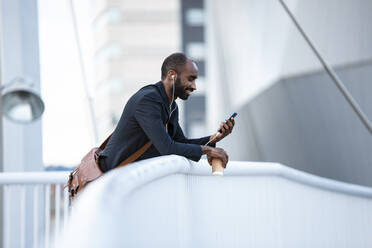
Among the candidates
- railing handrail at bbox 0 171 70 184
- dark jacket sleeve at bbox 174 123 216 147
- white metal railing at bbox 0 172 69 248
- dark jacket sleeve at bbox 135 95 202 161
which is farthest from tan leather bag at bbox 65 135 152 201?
railing handrail at bbox 0 171 70 184

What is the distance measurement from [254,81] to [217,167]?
30.9 feet

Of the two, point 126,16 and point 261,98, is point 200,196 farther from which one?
point 126,16

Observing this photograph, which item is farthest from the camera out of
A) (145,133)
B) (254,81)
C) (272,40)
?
(254,81)

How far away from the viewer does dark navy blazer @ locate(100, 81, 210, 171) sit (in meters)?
2.86

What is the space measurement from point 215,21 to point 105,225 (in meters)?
16.8

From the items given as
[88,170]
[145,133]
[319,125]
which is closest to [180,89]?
[145,133]

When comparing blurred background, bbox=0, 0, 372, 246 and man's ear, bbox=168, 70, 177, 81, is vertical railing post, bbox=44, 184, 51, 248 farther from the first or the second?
blurred background, bbox=0, 0, 372, 246

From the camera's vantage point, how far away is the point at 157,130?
2852 millimetres

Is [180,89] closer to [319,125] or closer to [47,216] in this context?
[47,216]

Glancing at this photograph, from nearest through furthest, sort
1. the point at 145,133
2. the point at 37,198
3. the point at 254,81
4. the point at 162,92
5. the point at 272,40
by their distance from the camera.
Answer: the point at 145,133 → the point at 162,92 → the point at 37,198 → the point at 272,40 → the point at 254,81

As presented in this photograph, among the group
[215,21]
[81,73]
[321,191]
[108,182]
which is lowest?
[108,182]

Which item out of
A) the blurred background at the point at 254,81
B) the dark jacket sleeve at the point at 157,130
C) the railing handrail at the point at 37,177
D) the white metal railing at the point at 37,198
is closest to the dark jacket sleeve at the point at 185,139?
the dark jacket sleeve at the point at 157,130

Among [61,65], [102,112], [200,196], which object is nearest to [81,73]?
[61,65]

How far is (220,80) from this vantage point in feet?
59.3
